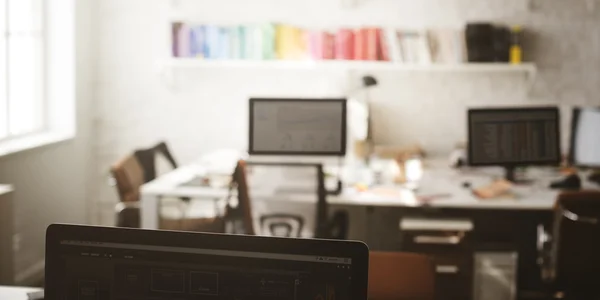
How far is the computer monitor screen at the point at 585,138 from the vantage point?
17.1ft

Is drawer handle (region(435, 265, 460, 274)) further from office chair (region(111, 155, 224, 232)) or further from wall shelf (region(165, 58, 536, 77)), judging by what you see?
wall shelf (region(165, 58, 536, 77))

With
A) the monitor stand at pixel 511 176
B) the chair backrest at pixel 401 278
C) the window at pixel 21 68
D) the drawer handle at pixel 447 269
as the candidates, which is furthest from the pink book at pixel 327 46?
the chair backrest at pixel 401 278

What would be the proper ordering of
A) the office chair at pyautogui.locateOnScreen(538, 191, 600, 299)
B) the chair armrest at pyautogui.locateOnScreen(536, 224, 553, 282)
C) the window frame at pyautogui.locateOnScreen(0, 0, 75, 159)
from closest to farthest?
1. the office chair at pyautogui.locateOnScreen(538, 191, 600, 299)
2. the chair armrest at pyautogui.locateOnScreen(536, 224, 553, 282)
3. the window frame at pyautogui.locateOnScreen(0, 0, 75, 159)

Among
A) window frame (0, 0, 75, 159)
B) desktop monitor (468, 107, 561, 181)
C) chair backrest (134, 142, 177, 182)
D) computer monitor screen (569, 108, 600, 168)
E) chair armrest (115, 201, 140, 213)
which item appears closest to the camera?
chair armrest (115, 201, 140, 213)

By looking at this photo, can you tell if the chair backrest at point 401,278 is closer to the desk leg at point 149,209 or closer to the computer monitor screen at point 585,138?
the desk leg at point 149,209

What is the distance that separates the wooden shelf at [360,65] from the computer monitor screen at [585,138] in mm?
605

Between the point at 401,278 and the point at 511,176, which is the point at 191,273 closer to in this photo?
the point at 401,278

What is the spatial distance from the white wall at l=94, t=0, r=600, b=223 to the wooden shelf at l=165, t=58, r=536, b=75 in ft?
0.44

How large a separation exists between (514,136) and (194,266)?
3923 millimetres

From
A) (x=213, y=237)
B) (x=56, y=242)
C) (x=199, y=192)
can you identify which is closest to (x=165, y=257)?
(x=213, y=237)

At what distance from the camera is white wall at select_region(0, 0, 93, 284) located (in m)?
4.84

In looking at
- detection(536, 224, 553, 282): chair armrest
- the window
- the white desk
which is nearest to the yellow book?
the white desk

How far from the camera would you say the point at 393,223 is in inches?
218

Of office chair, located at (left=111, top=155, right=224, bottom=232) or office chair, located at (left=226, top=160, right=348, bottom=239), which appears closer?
office chair, located at (left=226, top=160, right=348, bottom=239)
